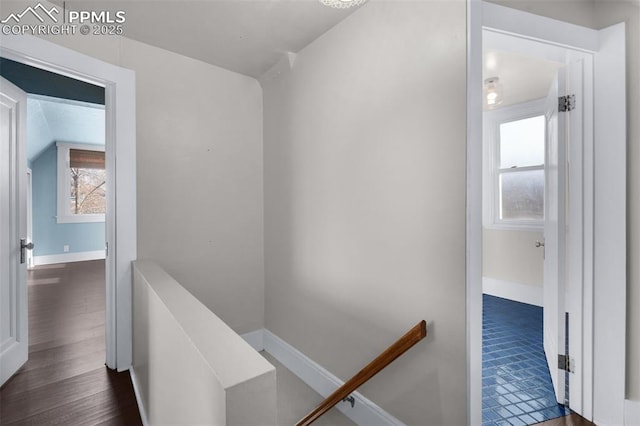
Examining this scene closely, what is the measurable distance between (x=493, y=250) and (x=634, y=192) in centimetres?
280

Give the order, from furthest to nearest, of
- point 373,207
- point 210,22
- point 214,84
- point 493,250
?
point 493,250, point 214,84, point 210,22, point 373,207

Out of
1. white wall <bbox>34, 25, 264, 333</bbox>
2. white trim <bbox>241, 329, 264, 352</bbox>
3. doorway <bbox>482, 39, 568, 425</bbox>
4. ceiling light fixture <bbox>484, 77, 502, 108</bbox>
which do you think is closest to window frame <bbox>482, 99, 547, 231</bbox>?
doorway <bbox>482, 39, 568, 425</bbox>

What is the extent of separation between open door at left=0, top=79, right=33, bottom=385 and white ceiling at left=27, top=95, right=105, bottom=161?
1.71 m

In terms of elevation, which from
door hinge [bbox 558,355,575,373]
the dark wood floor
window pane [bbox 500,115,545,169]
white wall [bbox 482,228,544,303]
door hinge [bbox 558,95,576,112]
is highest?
window pane [bbox 500,115,545,169]

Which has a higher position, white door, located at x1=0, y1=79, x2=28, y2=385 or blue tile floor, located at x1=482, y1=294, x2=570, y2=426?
white door, located at x1=0, y1=79, x2=28, y2=385

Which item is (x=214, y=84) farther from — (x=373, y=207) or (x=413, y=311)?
(x=413, y=311)

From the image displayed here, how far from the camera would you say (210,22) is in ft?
6.77

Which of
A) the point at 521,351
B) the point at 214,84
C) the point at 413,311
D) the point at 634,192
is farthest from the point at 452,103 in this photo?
the point at 521,351

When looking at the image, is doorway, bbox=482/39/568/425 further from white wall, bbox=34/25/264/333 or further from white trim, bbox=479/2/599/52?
white wall, bbox=34/25/264/333

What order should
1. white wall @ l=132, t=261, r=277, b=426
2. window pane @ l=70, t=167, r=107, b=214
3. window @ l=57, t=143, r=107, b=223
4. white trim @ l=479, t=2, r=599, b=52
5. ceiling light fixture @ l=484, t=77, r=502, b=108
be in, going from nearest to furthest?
1. white wall @ l=132, t=261, r=277, b=426
2. white trim @ l=479, t=2, r=599, b=52
3. ceiling light fixture @ l=484, t=77, r=502, b=108
4. window @ l=57, t=143, r=107, b=223
5. window pane @ l=70, t=167, r=107, b=214

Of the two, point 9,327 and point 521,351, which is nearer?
point 9,327

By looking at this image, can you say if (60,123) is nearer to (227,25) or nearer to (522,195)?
(227,25)

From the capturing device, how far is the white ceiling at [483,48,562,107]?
270cm

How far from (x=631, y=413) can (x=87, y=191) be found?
8720 mm
